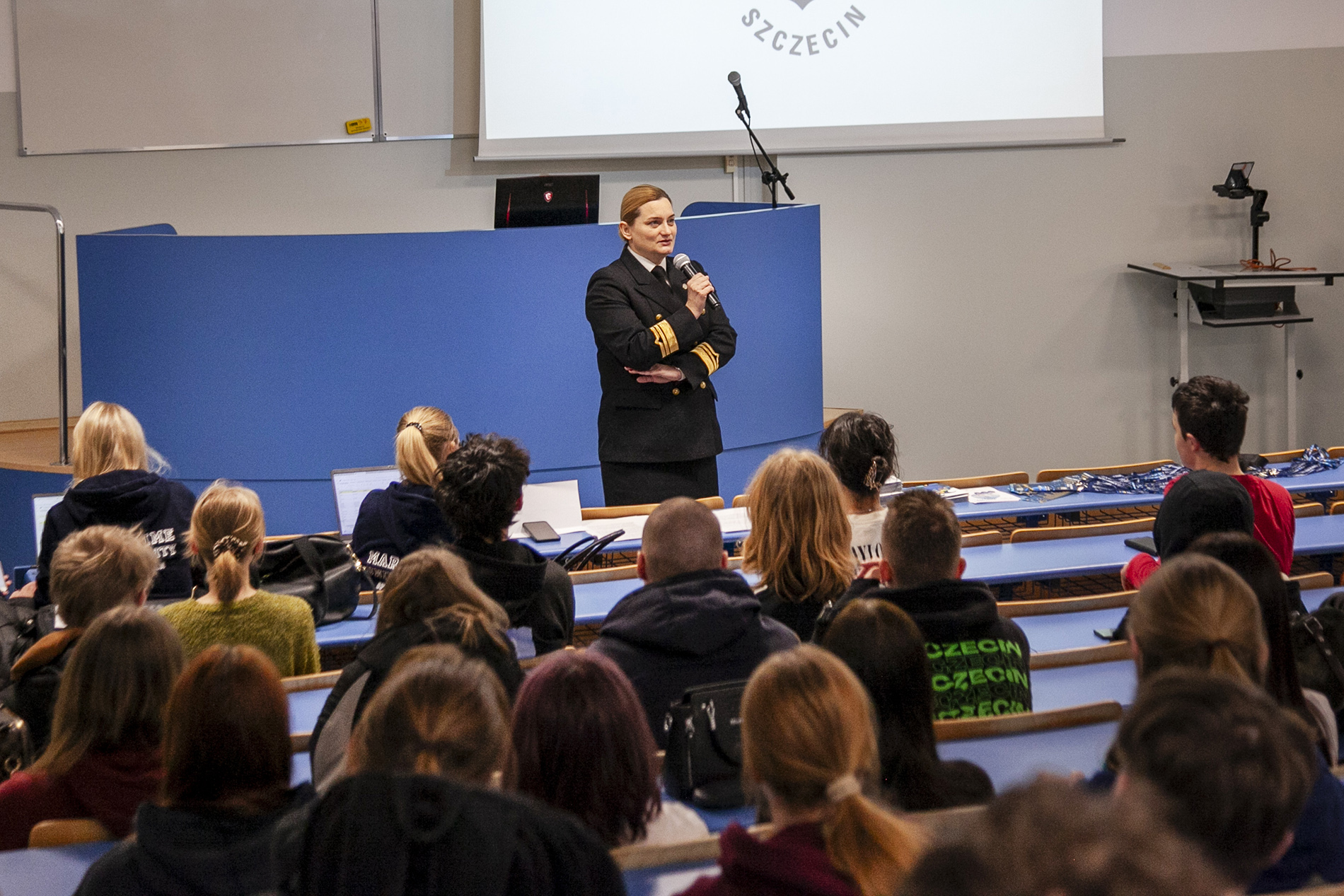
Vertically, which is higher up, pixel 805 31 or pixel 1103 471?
pixel 805 31

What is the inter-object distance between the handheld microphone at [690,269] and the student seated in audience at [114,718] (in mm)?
2355

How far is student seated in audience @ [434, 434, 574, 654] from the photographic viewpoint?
2523 mm

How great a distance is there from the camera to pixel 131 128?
638 cm

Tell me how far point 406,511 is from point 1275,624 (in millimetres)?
2019

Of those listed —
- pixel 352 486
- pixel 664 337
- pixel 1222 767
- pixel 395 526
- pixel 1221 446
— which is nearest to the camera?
pixel 1222 767

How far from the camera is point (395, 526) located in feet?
10.3

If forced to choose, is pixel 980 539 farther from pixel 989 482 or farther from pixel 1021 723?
pixel 1021 723

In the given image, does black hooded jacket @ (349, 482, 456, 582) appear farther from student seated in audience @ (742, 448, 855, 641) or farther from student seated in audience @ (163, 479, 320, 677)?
student seated in audience @ (742, 448, 855, 641)

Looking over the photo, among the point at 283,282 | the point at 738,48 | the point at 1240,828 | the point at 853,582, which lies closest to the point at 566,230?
the point at 283,282

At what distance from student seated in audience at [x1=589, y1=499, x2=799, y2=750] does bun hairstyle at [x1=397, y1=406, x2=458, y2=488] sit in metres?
→ 1.10

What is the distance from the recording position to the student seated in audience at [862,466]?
9.64ft

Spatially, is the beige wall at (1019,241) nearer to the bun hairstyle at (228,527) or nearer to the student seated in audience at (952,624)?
the bun hairstyle at (228,527)

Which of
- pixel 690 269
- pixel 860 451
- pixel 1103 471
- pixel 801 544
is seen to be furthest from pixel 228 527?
pixel 1103 471

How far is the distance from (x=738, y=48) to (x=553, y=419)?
2.43m
